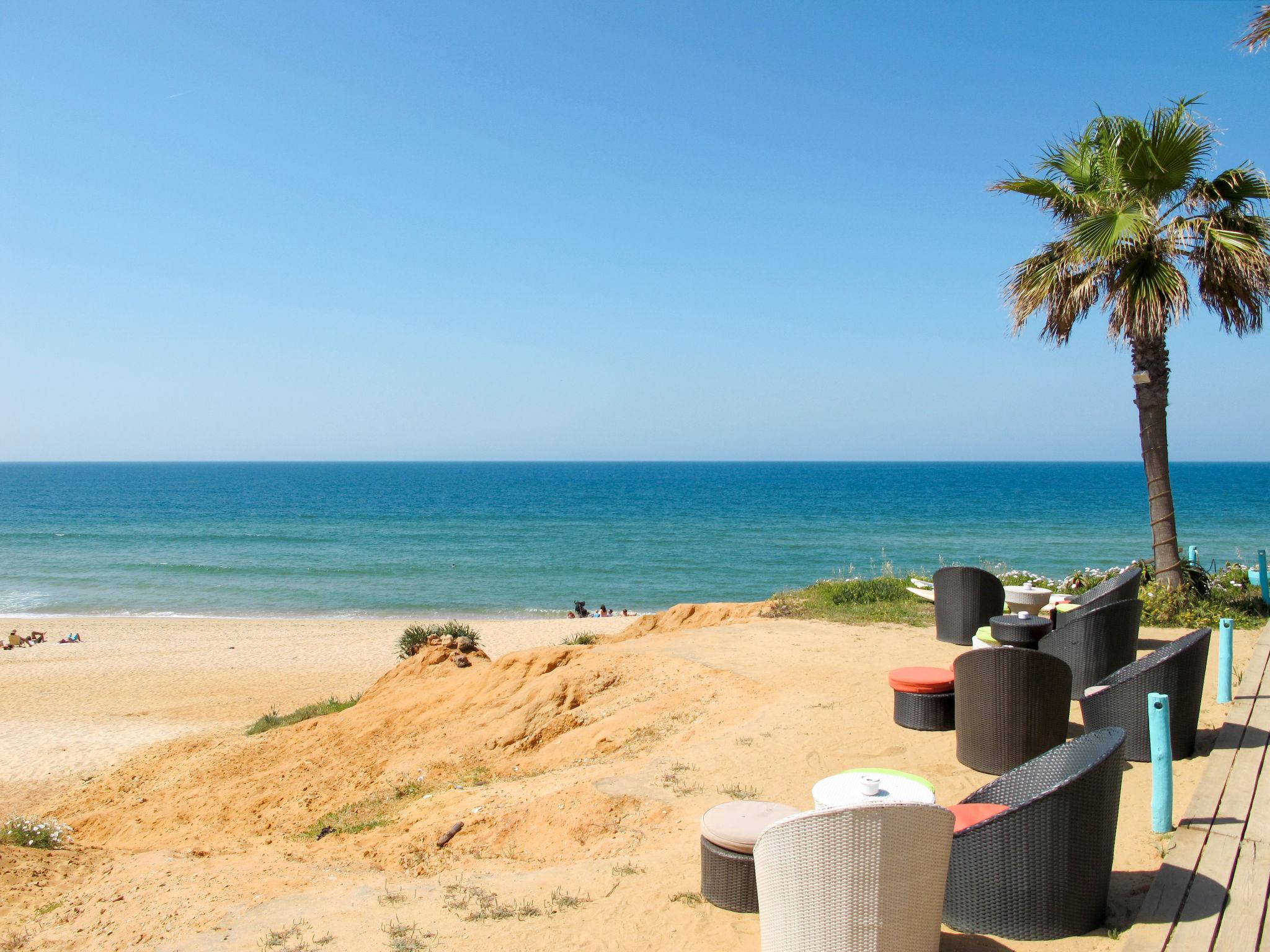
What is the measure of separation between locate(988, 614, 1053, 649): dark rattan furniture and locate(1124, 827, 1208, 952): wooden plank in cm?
373

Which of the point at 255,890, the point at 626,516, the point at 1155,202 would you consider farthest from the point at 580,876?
the point at 626,516

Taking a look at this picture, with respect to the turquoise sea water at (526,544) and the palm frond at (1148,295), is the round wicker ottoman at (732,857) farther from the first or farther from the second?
the turquoise sea water at (526,544)

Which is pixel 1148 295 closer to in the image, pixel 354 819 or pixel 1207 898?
pixel 1207 898

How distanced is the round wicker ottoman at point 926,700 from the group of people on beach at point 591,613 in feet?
63.8

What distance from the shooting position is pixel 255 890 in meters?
5.55

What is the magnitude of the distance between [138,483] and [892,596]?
461 feet

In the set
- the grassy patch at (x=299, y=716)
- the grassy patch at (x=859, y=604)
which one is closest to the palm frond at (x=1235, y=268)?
the grassy patch at (x=859, y=604)

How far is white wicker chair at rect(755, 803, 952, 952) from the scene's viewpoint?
124 inches

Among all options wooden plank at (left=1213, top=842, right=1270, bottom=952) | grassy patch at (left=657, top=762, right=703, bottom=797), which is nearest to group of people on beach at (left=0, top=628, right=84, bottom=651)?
grassy patch at (left=657, top=762, right=703, bottom=797)

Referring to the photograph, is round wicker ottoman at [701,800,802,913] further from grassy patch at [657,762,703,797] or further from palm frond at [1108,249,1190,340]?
palm frond at [1108,249,1190,340]

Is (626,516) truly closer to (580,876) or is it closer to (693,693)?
(693,693)

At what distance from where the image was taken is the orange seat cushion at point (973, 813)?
3972mm

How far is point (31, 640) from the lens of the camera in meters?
24.2

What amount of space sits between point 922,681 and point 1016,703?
1.28 metres
